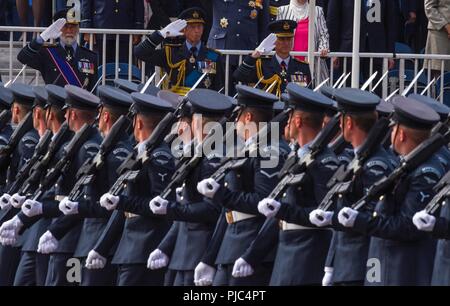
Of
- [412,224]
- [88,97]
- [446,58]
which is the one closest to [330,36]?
[446,58]

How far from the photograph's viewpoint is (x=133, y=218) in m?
14.5

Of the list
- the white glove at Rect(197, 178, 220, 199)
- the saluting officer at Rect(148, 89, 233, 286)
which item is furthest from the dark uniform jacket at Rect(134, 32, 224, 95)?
the white glove at Rect(197, 178, 220, 199)

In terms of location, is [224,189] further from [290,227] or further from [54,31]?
[54,31]

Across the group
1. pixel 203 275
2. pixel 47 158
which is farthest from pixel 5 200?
pixel 203 275

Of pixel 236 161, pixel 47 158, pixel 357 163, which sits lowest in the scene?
pixel 47 158

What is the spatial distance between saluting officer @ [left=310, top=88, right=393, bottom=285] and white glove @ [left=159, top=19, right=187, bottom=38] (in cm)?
554

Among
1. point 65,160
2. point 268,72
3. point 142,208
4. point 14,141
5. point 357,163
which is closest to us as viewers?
point 357,163

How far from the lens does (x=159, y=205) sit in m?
13.9

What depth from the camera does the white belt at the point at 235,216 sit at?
1372cm

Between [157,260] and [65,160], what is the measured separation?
1.42 metres

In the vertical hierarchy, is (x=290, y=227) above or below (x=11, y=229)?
above

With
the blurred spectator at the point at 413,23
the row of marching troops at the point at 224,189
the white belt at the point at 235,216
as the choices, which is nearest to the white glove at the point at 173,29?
the row of marching troops at the point at 224,189

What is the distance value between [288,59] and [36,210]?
4469 millimetres

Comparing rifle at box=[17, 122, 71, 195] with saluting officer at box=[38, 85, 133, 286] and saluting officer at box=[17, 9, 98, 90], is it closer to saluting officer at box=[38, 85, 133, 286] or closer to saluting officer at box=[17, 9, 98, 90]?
saluting officer at box=[38, 85, 133, 286]
